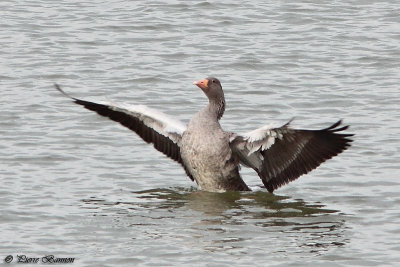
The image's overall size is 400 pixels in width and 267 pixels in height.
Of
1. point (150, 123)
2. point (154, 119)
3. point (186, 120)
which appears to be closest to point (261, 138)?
point (154, 119)

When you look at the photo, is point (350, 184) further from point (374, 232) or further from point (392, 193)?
point (374, 232)

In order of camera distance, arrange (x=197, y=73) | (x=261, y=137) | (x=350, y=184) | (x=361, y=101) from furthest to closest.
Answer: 1. (x=197, y=73)
2. (x=361, y=101)
3. (x=350, y=184)
4. (x=261, y=137)

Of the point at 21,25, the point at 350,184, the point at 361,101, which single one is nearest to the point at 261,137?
the point at 350,184

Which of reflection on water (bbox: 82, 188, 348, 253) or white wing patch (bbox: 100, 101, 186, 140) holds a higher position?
white wing patch (bbox: 100, 101, 186, 140)

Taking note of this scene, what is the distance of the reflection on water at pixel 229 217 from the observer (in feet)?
37.5

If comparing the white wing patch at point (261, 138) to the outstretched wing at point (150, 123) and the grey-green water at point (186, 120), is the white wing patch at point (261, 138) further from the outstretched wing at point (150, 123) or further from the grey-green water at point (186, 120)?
the outstretched wing at point (150, 123)

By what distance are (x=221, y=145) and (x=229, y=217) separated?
1184 millimetres

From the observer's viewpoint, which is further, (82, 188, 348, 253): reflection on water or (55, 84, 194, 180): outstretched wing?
(55, 84, 194, 180): outstretched wing

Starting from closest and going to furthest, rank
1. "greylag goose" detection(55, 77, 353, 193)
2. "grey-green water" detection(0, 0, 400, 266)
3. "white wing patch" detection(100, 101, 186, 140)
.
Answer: "grey-green water" detection(0, 0, 400, 266)
"greylag goose" detection(55, 77, 353, 193)
"white wing patch" detection(100, 101, 186, 140)

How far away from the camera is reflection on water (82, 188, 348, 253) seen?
1143 cm

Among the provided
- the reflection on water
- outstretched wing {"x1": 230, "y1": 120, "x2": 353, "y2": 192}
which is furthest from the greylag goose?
the reflection on water

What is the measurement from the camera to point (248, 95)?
693 inches

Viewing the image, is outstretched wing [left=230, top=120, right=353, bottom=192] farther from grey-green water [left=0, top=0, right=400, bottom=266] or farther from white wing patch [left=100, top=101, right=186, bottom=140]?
white wing patch [left=100, top=101, right=186, bottom=140]

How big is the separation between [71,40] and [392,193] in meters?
9.35
